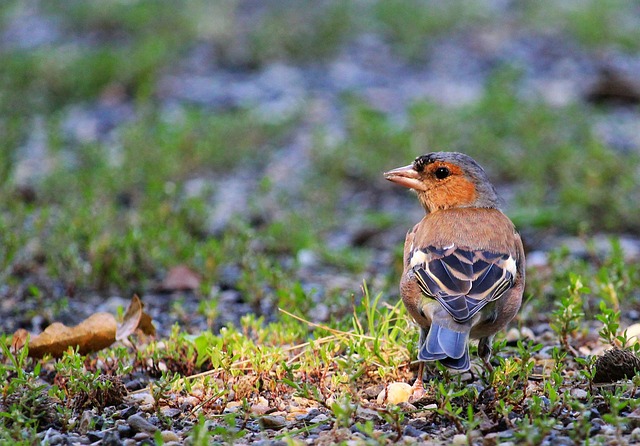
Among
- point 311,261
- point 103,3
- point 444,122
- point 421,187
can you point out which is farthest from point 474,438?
point 103,3

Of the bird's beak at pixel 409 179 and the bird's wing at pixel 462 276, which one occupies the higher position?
the bird's beak at pixel 409 179

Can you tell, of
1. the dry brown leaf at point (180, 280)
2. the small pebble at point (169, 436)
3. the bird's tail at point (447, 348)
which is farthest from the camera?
the dry brown leaf at point (180, 280)

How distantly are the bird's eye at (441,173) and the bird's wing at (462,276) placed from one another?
0.83 metres

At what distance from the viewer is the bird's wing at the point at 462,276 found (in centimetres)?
407

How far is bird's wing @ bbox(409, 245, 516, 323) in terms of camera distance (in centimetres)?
407

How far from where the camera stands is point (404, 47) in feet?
38.4

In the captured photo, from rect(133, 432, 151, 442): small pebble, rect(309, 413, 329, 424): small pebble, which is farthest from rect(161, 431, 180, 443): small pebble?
rect(309, 413, 329, 424): small pebble

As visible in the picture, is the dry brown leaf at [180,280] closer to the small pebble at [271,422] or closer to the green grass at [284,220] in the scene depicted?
the green grass at [284,220]

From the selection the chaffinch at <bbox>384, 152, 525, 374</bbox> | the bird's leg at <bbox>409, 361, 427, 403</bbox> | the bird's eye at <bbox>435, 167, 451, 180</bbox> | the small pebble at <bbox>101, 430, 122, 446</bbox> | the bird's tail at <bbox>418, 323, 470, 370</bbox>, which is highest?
the bird's eye at <bbox>435, 167, 451, 180</bbox>

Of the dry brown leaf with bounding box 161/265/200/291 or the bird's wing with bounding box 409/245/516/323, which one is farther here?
the dry brown leaf with bounding box 161/265/200/291

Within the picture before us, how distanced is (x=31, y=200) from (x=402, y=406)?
14.4ft

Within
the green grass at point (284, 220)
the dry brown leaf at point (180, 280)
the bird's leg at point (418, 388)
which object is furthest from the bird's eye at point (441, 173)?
the dry brown leaf at point (180, 280)

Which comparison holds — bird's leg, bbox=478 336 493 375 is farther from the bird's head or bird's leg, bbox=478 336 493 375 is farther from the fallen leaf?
the fallen leaf

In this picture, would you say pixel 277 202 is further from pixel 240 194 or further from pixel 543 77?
pixel 543 77
